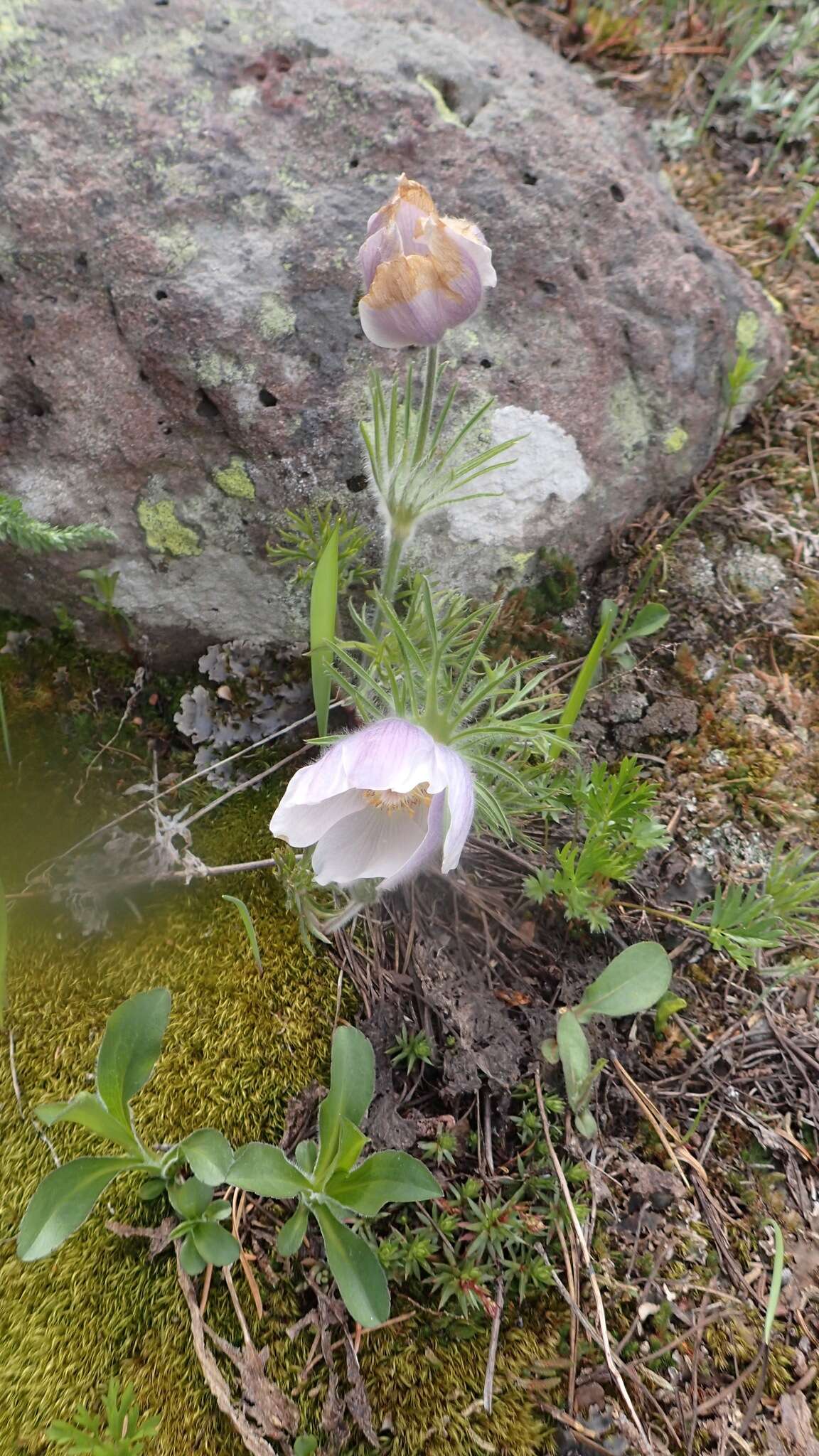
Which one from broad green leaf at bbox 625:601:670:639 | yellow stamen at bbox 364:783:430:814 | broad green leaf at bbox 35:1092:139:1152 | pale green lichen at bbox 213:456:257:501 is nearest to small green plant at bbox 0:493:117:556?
pale green lichen at bbox 213:456:257:501

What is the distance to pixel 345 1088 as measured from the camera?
165cm

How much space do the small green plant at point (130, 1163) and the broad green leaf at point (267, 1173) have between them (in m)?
0.04

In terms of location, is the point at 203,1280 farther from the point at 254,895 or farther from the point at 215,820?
the point at 215,820

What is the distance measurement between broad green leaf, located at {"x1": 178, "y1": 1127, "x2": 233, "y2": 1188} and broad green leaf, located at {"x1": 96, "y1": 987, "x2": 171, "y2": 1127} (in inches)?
4.9

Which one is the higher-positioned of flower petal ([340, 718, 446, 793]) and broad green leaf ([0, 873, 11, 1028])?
flower petal ([340, 718, 446, 793])

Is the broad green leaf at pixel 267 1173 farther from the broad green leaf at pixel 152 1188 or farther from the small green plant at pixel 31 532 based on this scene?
the small green plant at pixel 31 532

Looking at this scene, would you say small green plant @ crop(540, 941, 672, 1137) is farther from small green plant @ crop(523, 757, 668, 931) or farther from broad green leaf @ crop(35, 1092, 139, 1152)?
broad green leaf @ crop(35, 1092, 139, 1152)

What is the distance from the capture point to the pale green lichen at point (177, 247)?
2.17 meters

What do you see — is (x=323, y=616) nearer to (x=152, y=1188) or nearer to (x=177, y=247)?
(x=177, y=247)

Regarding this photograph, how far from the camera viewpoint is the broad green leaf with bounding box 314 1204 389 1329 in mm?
1490

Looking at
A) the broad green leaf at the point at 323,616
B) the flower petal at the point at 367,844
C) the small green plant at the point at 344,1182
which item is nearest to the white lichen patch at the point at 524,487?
the broad green leaf at the point at 323,616

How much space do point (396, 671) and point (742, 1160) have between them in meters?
1.34

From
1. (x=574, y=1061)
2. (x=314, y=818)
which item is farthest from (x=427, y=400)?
(x=574, y=1061)

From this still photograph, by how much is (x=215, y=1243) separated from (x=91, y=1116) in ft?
1.08
